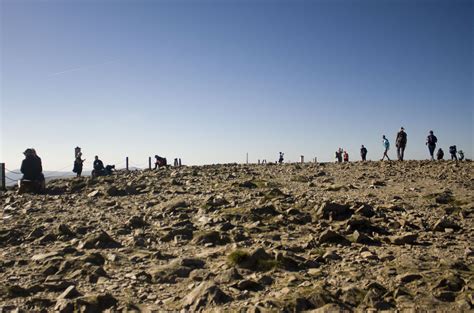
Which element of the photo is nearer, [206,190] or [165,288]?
[165,288]

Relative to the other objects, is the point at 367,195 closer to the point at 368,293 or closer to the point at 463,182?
the point at 463,182

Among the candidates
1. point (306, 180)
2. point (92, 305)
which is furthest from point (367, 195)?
point (92, 305)

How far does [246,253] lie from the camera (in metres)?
8.72

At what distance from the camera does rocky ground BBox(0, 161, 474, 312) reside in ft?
22.3

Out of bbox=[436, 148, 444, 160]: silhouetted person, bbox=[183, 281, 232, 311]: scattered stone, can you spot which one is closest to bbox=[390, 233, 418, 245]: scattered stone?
bbox=[183, 281, 232, 311]: scattered stone

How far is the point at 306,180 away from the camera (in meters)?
22.2

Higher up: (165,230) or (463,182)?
(463,182)

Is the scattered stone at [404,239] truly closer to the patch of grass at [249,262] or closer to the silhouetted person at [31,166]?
the patch of grass at [249,262]

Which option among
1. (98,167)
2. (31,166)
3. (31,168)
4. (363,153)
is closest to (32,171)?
(31,168)

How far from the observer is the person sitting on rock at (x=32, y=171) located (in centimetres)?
2116

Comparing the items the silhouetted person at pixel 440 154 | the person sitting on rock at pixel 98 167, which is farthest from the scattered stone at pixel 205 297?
the silhouetted person at pixel 440 154

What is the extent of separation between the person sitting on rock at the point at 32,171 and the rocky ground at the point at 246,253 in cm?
505

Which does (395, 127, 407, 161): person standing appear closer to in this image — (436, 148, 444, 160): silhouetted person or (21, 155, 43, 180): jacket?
(436, 148, 444, 160): silhouetted person

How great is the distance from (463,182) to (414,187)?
3.54 m
